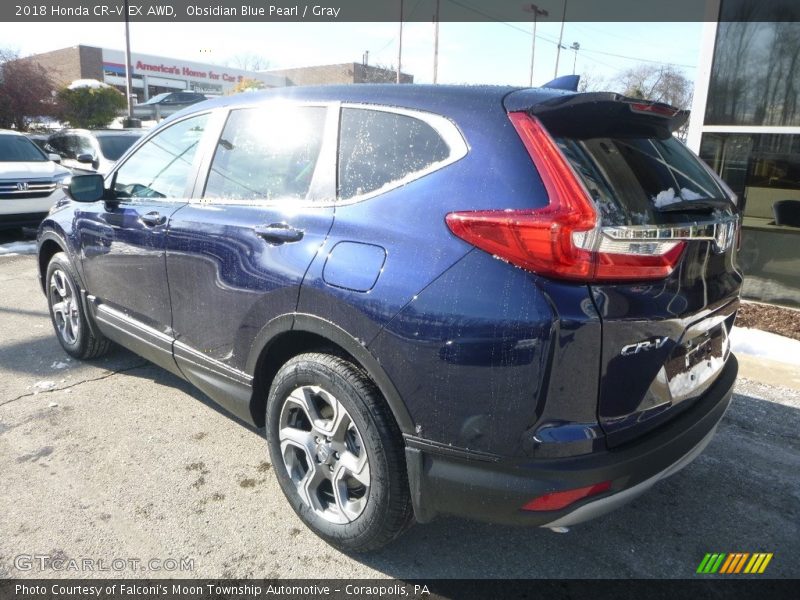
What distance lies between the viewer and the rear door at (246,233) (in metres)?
2.42

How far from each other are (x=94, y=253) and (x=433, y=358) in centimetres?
282

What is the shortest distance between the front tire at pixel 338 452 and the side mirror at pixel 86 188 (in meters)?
2.03

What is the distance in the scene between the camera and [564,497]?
1843 millimetres

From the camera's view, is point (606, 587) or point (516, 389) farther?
point (606, 587)

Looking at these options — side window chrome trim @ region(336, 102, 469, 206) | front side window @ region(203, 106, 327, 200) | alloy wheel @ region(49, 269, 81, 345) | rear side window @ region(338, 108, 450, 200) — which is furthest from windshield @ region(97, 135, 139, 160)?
side window chrome trim @ region(336, 102, 469, 206)

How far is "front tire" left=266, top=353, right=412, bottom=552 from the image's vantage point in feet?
6.97

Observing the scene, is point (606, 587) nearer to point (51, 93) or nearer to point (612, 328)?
point (612, 328)

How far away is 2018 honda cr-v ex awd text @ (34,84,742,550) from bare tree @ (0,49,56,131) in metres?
25.0

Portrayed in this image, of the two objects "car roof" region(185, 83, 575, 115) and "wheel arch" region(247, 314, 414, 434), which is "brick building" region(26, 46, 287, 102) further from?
"wheel arch" region(247, 314, 414, 434)

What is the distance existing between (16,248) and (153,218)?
6.91m

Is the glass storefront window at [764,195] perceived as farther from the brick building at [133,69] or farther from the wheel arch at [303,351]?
the brick building at [133,69]

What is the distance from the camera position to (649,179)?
2070 mm

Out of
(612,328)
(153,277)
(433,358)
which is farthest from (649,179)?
(153,277)

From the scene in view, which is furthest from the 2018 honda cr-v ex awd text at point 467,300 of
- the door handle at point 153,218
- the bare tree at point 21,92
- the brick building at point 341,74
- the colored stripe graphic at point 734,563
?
the brick building at point 341,74
